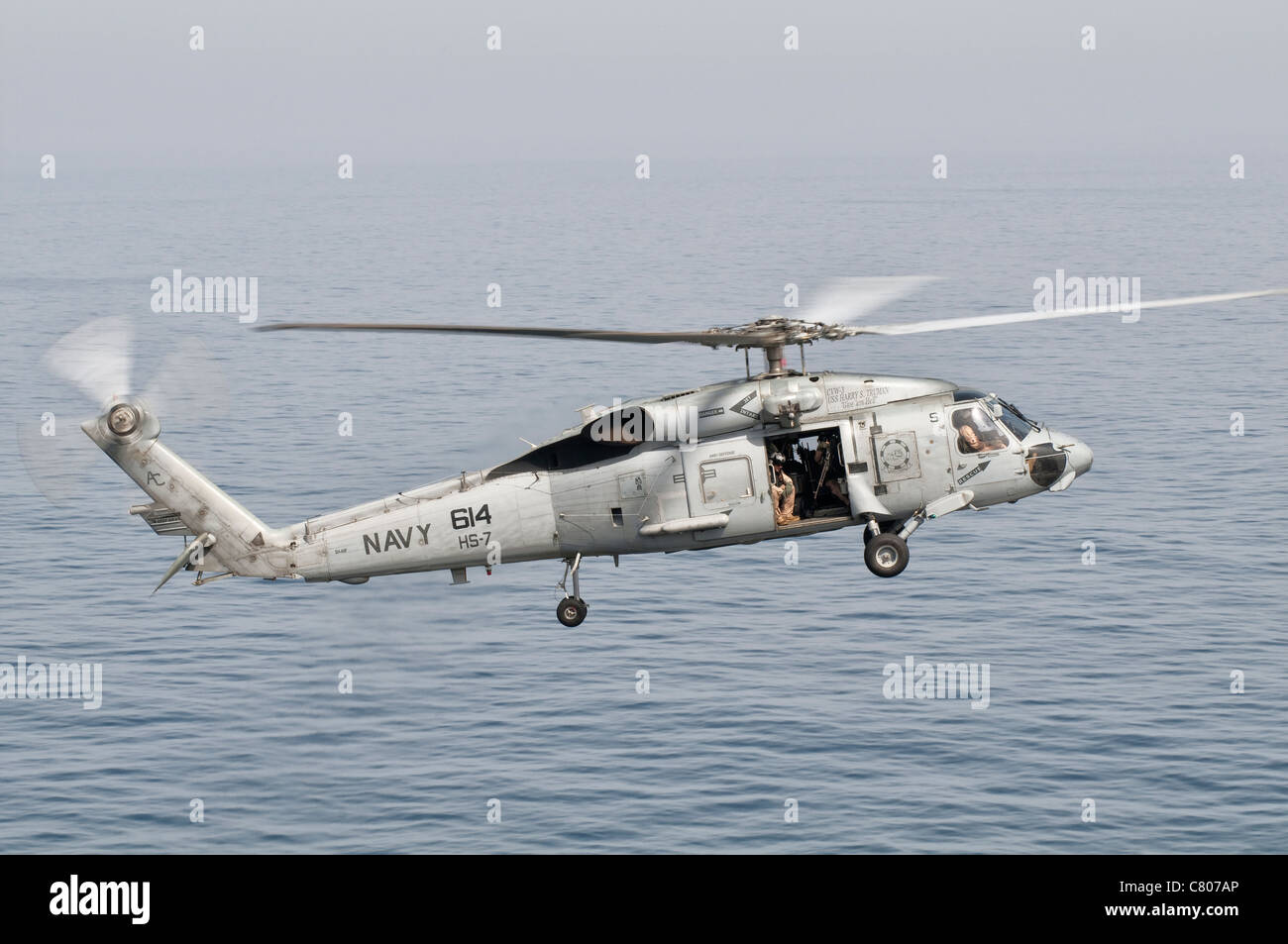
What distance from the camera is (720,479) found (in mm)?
37562

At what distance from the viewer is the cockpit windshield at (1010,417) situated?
38.8 m

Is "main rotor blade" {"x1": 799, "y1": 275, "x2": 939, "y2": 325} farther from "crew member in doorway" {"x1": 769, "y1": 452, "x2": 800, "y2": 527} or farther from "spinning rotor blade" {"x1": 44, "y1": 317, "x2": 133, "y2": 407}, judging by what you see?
"spinning rotor blade" {"x1": 44, "y1": 317, "x2": 133, "y2": 407}

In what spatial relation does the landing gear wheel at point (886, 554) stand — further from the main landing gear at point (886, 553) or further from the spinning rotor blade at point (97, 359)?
the spinning rotor blade at point (97, 359)

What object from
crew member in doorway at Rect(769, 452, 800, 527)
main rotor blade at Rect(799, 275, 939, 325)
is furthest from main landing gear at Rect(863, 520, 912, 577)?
main rotor blade at Rect(799, 275, 939, 325)

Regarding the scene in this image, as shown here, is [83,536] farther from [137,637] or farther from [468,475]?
[468,475]

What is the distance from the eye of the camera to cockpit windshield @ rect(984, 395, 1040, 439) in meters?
38.8

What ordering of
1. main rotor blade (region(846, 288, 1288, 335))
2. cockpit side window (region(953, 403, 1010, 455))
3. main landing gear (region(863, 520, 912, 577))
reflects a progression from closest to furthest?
main rotor blade (region(846, 288, 1288, 335))
main landing gear (region(863, 520, 912, 577))
cockpit side window (region(953, 403, 1010, 455))

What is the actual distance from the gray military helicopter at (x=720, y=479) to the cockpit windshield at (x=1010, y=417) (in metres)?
0.05

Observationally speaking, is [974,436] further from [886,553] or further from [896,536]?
[886,553]

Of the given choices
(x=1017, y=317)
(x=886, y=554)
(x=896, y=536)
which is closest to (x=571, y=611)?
(x=886, y=554)

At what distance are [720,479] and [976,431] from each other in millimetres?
5632

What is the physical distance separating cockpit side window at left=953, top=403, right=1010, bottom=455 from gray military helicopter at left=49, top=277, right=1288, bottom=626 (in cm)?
3

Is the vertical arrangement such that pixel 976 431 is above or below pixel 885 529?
above
